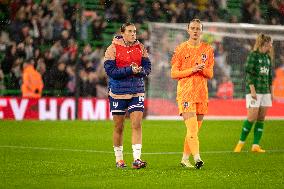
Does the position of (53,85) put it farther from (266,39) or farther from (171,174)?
(171,174)

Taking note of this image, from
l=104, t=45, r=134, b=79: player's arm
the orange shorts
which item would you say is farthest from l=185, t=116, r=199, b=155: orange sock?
l=104, t=45, r=134, b=79: player's arm

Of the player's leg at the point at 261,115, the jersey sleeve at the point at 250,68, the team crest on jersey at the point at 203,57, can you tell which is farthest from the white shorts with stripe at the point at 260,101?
the team crest on jersey at the point at 203,57

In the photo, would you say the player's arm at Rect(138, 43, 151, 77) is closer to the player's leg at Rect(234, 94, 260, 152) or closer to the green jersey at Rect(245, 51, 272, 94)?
the green jersey at Rect(245, 51, 272, 94)

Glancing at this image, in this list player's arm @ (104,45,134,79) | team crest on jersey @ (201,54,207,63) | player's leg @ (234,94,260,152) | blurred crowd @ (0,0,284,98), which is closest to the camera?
player's arm @ (104,45,134,79)

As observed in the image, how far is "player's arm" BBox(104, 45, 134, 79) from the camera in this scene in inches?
588

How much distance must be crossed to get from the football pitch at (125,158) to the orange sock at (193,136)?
0.33 metres

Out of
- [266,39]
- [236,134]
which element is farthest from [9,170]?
[236,134]

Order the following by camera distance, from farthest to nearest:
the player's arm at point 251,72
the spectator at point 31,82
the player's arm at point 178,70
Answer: the spectator at point 31,82 → the player's arm at point 251,72 → the player's arm at point 178,70

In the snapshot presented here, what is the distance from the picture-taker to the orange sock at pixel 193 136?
14.8 m

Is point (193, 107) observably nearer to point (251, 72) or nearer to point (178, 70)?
point (178, 70)

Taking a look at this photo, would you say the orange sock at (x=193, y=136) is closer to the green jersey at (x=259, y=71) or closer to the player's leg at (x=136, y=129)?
the player's leg at (x=136, y=129)

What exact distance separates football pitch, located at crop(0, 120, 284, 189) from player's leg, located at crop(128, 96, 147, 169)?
156mm

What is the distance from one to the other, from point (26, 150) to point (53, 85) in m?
11.4

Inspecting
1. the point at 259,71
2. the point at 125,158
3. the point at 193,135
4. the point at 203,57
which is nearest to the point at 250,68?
the point at 259,71
